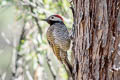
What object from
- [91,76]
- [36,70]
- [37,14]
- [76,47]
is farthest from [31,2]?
[91,76]

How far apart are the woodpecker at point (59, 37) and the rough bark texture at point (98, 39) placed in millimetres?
1100

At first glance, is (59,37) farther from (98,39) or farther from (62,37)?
(98,39)

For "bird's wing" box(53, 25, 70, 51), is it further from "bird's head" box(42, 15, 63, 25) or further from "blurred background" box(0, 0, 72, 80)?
"blurred background" box(0, 0, 72, 80)

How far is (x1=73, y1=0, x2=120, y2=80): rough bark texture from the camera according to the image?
1.91 meters

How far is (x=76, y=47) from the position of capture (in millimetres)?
2283

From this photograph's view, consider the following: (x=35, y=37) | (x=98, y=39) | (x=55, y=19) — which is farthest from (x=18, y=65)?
(x=98, y=39)

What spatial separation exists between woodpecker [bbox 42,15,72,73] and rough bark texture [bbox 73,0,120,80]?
1.10m

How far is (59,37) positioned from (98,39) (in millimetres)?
1455

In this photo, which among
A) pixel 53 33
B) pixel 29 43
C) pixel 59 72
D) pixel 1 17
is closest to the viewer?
pixel 53 33

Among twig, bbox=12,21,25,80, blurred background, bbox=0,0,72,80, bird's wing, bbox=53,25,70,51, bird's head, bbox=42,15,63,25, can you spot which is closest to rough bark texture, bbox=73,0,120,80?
bird's wing, bbox=53,25,70,51

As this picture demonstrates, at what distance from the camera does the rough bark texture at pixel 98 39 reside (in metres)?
1.91

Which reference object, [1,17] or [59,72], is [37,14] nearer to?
[59,72]

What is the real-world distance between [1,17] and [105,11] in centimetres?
927

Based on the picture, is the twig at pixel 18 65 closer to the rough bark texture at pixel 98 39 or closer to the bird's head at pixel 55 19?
the bird's head at pixel 55 19
